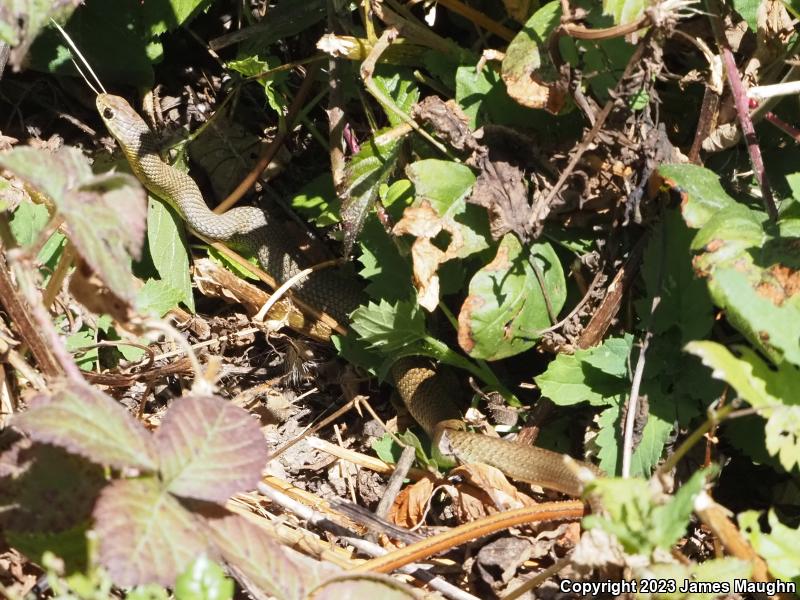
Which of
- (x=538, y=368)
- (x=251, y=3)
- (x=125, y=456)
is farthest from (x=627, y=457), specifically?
(x=251, y=3)

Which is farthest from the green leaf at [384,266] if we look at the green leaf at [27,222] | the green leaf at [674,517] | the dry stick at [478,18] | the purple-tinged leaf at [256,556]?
the green leaf at [674,517]

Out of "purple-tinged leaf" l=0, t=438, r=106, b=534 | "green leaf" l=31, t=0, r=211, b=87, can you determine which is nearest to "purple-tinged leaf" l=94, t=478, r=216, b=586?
"purple-tinged leaf" l=0, t=438, r=106, b=534

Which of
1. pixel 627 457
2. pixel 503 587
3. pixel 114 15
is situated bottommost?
pixel 503 587

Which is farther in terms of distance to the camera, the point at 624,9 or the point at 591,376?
the point at 591,376

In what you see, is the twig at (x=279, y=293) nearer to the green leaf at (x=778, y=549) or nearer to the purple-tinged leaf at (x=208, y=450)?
the purple-tinged leaf at (x=208, y=450)

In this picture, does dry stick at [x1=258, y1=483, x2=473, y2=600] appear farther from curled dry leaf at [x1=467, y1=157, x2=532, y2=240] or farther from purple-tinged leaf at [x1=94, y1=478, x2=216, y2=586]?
curled dry leaf at [x1=467, y1=157, x2=532, y2=240]

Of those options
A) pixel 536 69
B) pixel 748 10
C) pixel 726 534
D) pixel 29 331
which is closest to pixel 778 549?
pixel 726 534

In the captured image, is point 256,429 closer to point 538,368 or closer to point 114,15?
point 538,368

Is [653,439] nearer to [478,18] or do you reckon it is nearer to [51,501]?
[478,18]
